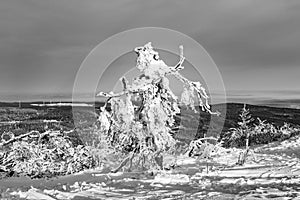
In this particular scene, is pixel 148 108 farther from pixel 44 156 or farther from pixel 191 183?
pixel 44 156

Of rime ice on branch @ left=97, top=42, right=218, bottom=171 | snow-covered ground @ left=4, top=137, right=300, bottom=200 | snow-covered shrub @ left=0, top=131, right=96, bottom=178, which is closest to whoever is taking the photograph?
snow-covered ground @ left=4, top=137, right=300, bottom=200

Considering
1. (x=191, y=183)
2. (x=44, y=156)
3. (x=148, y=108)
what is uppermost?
(x=148, y=108)

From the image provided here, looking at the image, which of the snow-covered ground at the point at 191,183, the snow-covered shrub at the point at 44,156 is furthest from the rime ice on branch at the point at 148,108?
the snow-covered shrub at the point at 44,156

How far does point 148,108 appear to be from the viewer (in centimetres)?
1889

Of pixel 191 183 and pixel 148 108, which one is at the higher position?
pixel 148 108

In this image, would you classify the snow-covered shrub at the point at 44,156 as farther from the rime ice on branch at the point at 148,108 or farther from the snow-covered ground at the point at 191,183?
the rime ice on branch at the point at 148,108

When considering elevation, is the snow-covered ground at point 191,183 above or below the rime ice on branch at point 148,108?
below

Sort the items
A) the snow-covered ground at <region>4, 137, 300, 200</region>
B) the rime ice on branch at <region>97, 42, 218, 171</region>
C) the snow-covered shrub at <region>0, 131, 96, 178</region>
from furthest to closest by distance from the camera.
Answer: the snow-covered shrub at <region>0, 131, 96, 178</region> → the rime ice on branch at <region>97, 42, 218, 171</region> → the snow-covered ground at <region>4, 137, 300, 200</region>

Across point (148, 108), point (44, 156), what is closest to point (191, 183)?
point (148, 108)

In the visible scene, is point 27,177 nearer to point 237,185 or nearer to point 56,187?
point 56,187

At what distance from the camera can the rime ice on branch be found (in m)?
18.8

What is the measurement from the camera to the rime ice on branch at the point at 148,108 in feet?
61.5

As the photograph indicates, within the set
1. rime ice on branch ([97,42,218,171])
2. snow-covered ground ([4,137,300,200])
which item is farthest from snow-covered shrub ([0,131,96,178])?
rime ice on branch ([97,42,218,171])

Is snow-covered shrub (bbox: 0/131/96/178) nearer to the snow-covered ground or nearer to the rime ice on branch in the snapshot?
the snow-covered ground
